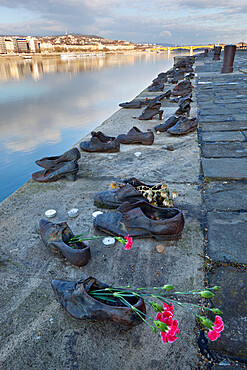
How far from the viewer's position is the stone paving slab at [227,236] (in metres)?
1.71

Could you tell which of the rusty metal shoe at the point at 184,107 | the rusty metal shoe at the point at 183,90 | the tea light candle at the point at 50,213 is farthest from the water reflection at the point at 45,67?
the tea light candle at the point at 50,213

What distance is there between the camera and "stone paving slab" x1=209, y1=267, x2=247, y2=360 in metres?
1.17

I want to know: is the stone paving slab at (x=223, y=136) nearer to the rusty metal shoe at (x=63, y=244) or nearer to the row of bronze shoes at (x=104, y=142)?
the row of bronze shoes at (x=104, y=142)

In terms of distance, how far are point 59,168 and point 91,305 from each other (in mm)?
2128

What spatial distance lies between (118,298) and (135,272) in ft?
1.15

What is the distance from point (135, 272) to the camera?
5.38 ft

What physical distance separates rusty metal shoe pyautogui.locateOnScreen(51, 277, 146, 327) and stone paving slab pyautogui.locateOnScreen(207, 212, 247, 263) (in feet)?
2.53

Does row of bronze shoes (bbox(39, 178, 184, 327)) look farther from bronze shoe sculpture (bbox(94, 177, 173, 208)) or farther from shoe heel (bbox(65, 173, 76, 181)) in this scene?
shoe heel (bbox(65, 173, 76, 181))

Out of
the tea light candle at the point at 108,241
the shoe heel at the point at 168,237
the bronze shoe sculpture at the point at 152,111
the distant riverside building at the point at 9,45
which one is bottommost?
the tea light candle at the point at 108,241

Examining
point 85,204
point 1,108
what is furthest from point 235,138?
point 1,108

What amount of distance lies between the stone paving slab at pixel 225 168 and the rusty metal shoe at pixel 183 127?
1.23m

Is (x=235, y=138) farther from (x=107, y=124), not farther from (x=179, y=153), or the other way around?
(x=107, y=124)

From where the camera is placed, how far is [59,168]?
3.11 m

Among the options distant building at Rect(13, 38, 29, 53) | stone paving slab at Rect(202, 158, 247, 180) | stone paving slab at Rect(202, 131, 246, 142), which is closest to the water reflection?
stone paving slab at Rect(202, 131, 246, 142)
